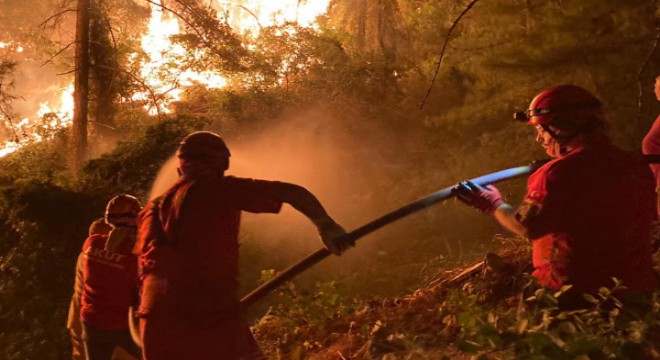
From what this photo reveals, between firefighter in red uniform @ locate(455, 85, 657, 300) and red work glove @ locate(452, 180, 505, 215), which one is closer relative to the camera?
firefighter in red uniform @ locate(455, 85, 657, 300)

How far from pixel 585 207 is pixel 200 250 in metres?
1.88

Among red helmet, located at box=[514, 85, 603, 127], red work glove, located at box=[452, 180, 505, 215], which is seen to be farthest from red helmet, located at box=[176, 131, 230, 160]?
red helmet, located at box=[514, 85, 603, 127]

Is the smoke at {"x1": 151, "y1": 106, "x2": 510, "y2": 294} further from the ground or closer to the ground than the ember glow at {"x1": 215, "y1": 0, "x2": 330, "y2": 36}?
closer to the ground

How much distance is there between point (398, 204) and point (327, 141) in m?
3.87

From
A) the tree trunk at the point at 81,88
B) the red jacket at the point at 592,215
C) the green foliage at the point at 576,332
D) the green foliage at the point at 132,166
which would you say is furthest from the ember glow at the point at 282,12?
the green foliage at the point at 576,332

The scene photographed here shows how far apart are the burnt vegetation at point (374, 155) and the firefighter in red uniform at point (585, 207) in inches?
6.6

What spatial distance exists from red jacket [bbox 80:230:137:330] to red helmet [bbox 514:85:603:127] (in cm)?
331

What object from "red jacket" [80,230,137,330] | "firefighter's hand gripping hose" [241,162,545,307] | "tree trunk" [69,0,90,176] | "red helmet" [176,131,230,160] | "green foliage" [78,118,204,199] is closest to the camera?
"red helmet" [176,131,230,160]

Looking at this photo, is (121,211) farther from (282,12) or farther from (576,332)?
(282,12)

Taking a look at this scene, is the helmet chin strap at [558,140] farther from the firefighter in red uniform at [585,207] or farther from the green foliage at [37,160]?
the green foliage at [37,160]

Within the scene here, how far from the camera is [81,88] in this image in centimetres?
1374

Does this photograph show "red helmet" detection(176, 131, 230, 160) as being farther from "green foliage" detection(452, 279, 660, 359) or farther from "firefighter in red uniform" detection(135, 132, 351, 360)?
"green foliage" detection(452, 279, 660, 359)

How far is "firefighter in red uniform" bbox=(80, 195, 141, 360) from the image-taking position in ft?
15.4

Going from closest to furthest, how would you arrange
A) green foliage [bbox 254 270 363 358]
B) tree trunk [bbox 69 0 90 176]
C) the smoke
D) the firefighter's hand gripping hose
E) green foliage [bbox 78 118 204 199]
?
the firefighter's hand gripping hose → green foliage [bbox 254 270 363 358] → green foliage [bbox 78 118 204 199] → the smoke → tree trunk [bbox 69 0 90 176]
